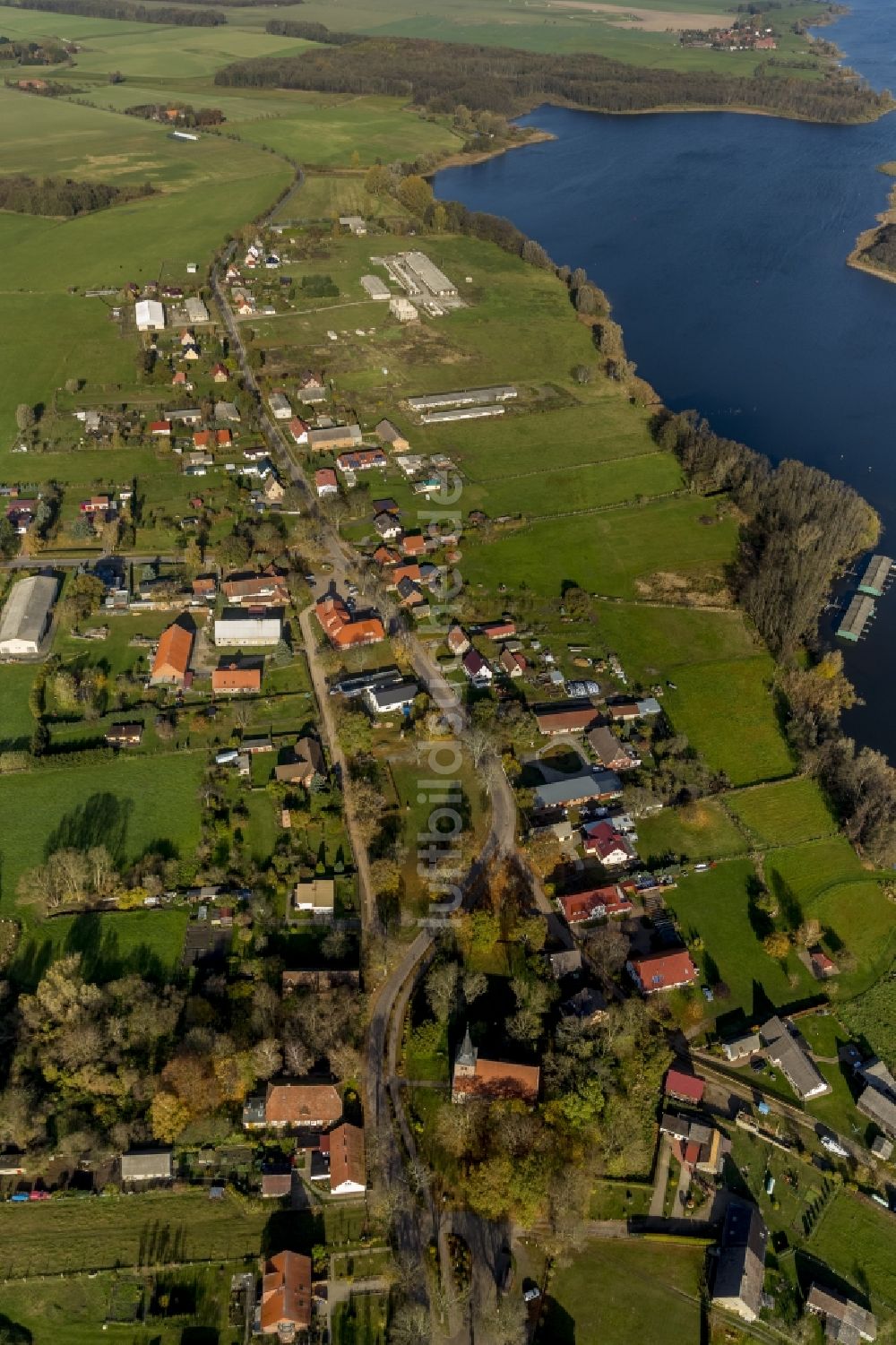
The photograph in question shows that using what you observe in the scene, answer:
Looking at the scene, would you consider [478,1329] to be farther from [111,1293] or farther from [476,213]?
[476,213]

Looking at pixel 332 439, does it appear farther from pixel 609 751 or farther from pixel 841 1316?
pixel 841 1316

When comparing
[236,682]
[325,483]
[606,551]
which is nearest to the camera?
[236,682]

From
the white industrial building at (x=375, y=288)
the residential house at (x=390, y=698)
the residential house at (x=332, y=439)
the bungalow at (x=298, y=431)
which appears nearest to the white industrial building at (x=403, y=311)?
the white industrial building at (x=375, y=288)

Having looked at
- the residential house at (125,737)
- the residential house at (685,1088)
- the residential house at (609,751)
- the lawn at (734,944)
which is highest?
the residential house at (609,751)

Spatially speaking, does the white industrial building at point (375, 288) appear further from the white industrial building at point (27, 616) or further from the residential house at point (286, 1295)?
the residential house at point (286, 1295)

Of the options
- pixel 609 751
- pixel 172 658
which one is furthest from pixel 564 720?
pixel 172 658

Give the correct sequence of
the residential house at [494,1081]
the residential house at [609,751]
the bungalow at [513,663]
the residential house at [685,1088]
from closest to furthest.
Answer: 1. the residential house at [494,1081]
2. the residential house at [685,1088]
3. the residential house at [609,751]
4. the bungalow at [513,663]
